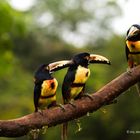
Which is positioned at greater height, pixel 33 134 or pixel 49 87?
pixel 49 87

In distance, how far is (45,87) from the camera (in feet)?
12.1

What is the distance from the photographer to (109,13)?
112ft

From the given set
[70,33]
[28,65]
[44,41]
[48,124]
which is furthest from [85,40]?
[48,124]

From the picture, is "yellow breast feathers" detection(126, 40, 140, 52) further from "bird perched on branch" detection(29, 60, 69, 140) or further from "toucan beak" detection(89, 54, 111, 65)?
"bird perched on branch" detection(29, 60, 69, 140)

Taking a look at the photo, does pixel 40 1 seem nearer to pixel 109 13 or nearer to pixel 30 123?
pixel 109 13

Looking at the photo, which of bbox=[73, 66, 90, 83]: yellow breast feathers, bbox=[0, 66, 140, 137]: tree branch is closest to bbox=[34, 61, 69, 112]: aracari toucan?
bbox=[73, 66, 90, 83]: yellow breast feathers

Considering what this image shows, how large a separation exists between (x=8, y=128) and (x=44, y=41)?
23.2 meters

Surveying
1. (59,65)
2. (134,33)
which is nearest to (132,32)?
(134,33)

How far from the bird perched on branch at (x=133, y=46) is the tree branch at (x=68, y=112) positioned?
1.08ft

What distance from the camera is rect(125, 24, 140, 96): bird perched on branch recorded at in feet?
12.3

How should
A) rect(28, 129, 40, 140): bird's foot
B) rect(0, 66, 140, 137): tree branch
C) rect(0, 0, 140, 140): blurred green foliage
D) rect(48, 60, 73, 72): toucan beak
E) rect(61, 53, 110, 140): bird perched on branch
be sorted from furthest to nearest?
rect(0, 0, 140, 140): blurred green foliage, rect(61, 53, 110, 140): bird perched on branch, rect(48, 60, 73, 72): toucan beak, rect(28, 129, 40, 140): bird's foot, rect(0, 66, 140, 137): tree branch

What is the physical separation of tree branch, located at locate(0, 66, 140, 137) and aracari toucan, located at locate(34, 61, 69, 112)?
302 mm

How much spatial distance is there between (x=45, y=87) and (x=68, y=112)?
0.47m

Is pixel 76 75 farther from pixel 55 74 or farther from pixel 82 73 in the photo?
pixel 55 74
